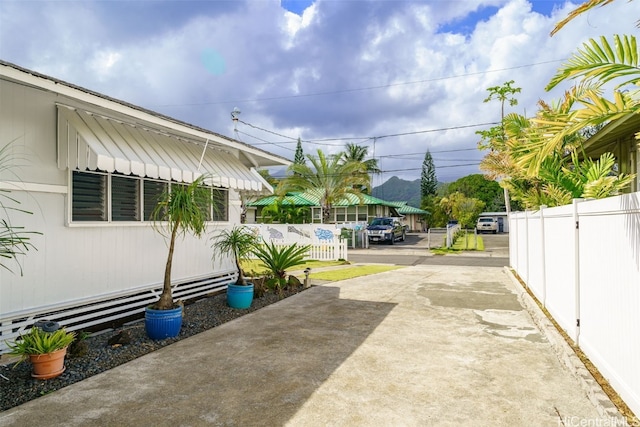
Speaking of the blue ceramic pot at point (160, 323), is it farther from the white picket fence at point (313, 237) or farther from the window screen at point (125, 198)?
the white picket fence at point (313, 237)

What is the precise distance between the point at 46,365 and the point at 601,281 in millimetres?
5957

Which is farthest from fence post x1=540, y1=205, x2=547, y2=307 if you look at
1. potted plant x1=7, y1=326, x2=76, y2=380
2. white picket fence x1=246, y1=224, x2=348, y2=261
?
white picket fence x1=246, y1=224, x2=348, y2=261

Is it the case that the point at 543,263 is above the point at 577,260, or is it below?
below

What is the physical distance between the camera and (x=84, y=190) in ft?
18.8

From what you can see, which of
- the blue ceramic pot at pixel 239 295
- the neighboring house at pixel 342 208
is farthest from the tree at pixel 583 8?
the neighboring house at pixel 342 208

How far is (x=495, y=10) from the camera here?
502 inches

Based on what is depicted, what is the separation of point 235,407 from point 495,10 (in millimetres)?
14761

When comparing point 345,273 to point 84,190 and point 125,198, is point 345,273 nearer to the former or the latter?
point 125,198

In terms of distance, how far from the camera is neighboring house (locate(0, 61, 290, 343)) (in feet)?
15.6

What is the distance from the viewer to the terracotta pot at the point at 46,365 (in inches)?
154

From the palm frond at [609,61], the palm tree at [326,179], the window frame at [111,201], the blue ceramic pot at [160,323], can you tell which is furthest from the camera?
the palm tree at [326,179]

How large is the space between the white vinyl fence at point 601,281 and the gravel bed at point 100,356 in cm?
530

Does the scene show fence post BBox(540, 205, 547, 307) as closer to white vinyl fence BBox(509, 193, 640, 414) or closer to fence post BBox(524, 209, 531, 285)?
white vinyl fence BBox(509, 193, 640, 414)

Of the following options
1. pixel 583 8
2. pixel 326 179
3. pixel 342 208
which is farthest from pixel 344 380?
→ pixel 342 208
